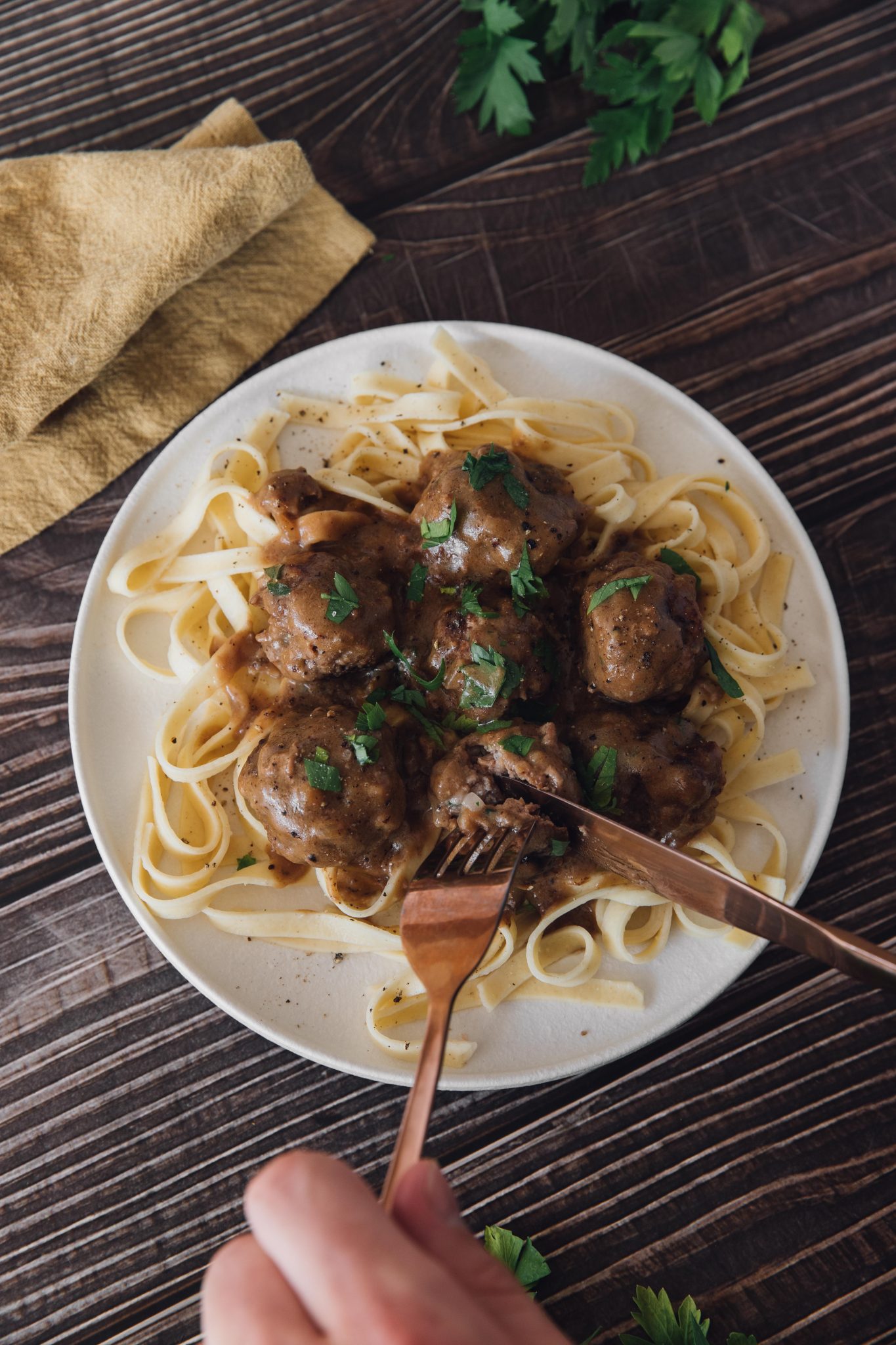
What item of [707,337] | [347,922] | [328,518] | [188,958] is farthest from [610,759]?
[707,337]

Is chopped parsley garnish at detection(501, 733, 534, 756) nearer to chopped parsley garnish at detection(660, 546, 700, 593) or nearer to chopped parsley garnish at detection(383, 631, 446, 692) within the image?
chopped parsley garnish at detection(383, 631, 446, 692)

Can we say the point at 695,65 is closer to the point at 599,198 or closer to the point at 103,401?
the point at 599,198

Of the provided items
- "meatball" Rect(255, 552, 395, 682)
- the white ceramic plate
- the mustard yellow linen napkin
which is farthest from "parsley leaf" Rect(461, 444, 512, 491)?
the mustard yellow linen napkin

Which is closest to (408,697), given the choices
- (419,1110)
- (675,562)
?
(675,562)

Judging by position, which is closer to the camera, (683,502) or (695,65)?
(683,502)

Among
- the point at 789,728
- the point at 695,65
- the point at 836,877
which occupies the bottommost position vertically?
the point at 836,877

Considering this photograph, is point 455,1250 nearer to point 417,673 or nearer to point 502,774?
point 502,774

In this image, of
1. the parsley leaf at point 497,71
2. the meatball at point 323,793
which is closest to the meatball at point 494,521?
the meatball at point 323,793

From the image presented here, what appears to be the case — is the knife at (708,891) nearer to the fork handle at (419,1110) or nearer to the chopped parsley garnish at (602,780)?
the chopped parsley garnish at (602,780)
